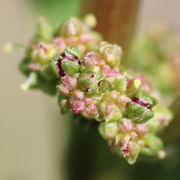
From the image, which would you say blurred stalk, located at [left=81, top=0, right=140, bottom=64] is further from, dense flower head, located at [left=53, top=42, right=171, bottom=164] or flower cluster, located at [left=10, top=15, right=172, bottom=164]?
dense flower head, located at [left=53, top=42, right=171, bottom=164]

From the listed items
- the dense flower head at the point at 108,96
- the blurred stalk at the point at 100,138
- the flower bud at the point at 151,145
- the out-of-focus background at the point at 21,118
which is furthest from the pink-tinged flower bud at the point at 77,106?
the out-of-focus background at the point at 21,118

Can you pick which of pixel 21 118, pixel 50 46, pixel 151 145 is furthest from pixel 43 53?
pixel 21 118

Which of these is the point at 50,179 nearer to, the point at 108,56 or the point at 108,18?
the point at 108,18

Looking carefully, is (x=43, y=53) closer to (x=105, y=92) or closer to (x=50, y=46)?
(x=50, y=46)

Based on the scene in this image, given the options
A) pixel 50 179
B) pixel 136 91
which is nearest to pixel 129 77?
pixel 136 91

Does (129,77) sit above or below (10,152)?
below

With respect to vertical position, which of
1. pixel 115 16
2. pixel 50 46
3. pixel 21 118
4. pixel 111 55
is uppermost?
pixel 21 118

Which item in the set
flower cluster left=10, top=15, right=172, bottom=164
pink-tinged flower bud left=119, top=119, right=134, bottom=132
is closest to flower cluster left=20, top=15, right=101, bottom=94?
flower cluster left=10, top=15, right=172, bottom=164
